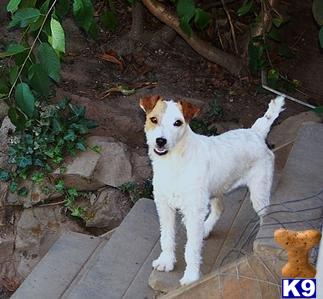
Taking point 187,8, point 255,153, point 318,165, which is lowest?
point 318,165

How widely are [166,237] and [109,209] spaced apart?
1528 millimetres

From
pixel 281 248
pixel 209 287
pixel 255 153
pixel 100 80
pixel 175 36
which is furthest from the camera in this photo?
pixel 175 36

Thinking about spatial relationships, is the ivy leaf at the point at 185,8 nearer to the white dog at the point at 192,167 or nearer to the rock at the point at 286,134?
the white dog at the point at 192,167

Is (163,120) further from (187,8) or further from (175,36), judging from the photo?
(175,36)

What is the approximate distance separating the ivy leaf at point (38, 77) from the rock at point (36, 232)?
75.5 inches

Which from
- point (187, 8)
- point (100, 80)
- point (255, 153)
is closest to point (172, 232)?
point (255, 153)

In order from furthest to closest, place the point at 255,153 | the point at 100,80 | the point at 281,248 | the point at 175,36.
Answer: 1. the point at 175,36
2. the point at 100,80
3. the point at 255,153
4. the point at 281,248

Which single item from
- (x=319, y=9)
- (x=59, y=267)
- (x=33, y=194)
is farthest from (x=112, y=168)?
(x=319, y=9)

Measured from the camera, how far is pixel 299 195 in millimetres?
3795

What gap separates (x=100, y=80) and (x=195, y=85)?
81 cm

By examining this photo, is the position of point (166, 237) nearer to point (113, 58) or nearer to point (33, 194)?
point (33, 194)

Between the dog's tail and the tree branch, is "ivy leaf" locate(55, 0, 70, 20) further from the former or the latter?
the tree branch

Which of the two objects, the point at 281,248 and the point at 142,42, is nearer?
the point at 281,248

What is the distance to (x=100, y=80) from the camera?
6070 millimetres
